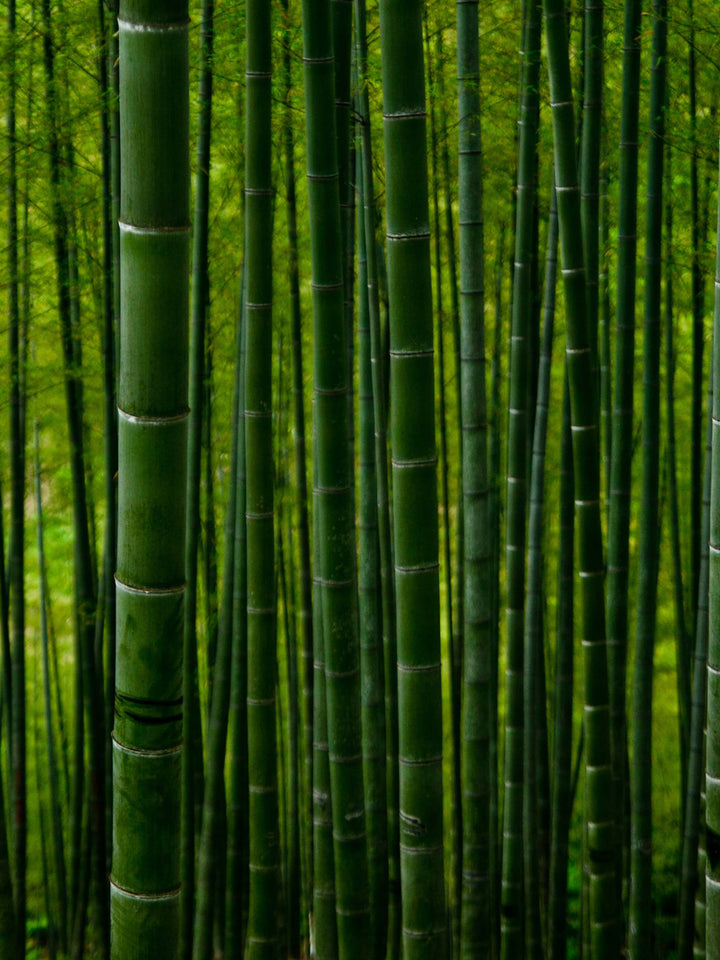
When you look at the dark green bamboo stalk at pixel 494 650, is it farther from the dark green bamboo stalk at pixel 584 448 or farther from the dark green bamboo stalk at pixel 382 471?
the dark green bamboo stalk at pixel 584 448

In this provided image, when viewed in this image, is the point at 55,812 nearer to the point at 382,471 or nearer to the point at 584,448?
the point at 382,471

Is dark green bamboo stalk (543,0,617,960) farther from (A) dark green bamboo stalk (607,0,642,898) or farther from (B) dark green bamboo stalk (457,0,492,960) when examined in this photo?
(A) dark green bamboo stalk (607,0,642,898)

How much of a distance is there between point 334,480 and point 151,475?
3.08 feet

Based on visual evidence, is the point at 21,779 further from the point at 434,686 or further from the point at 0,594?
the point at 434,686

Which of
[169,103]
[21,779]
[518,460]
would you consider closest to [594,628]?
[518,460]

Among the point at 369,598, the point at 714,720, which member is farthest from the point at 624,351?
the point at 714,720

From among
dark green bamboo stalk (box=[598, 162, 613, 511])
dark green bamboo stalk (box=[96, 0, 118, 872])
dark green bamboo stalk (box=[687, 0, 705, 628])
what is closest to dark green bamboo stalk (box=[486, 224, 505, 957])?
dark green bamboo stalk (box=[598, 162, 613, 511])

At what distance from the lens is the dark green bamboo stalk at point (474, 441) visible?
8.09 ft

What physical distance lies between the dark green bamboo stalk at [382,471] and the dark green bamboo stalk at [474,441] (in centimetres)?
Result: 36

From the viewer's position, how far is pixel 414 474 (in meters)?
1.86

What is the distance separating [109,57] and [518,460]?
2.24 m

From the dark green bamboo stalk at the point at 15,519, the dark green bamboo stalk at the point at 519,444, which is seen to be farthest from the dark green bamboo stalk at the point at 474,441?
the dark green bamboo stalk at the point at 15,519

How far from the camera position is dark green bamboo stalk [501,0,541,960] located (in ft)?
9.80

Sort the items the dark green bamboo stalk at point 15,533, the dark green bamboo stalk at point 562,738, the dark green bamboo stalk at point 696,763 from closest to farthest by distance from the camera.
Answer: the dark green bamboo stalk at point 696,763 → the dark green bamboo stalk at point 562,738 → the dark green bamboo stalk at point 15,533
